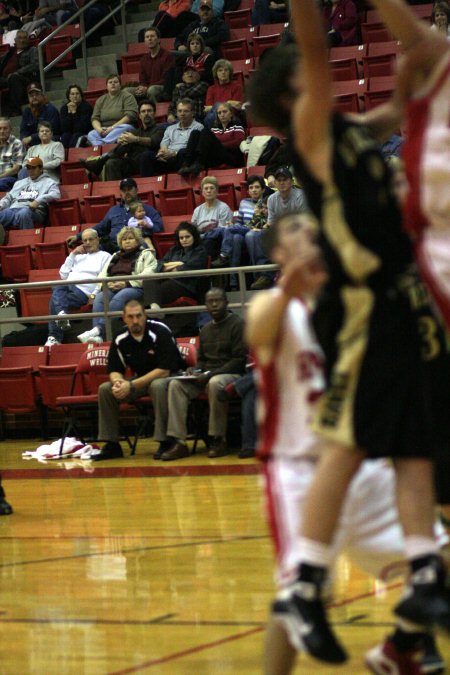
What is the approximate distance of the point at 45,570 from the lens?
18.9 ft

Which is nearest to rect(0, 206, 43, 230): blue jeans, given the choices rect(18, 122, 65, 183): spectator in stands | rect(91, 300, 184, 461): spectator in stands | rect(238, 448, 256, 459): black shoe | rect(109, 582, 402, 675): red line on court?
rect(18, 122, 65, 183): spectator in stands

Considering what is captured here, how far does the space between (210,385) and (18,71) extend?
922 cm

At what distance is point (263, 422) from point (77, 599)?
7.08 feet

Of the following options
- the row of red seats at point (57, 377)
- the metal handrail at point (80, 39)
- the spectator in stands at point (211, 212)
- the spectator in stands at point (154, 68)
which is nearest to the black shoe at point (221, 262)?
the spectator in stands at point (211, 212)

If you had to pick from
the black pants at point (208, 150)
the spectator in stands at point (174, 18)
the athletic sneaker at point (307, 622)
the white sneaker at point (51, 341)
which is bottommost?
the white sneaker at point (51, 341)

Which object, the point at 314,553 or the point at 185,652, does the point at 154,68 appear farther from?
the point at 314,553

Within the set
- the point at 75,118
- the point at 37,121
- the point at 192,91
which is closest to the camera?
the point at 192,91

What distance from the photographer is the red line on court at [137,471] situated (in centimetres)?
884

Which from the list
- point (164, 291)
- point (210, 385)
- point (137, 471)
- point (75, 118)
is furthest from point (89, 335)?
point (75, 118)

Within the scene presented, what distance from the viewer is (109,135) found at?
1472 cm

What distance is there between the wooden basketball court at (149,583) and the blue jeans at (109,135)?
693 cm

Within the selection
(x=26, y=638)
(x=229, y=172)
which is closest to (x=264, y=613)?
(x=26, y=638)

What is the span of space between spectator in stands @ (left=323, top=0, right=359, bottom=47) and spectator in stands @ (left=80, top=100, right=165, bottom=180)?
2442mm

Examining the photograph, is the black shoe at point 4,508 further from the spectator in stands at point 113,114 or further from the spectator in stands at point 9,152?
the spectator in stands at point 9,152
